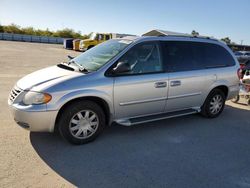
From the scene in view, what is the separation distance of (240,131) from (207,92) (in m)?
1.07

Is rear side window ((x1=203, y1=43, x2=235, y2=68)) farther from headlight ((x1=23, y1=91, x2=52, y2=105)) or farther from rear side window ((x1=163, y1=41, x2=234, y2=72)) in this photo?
headlight ((x1=23, y1=91, x2=52, y2=105))

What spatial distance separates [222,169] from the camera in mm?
3420

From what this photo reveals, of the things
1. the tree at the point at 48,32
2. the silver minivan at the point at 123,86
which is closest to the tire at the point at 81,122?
the silver minivan at the point at 123,86

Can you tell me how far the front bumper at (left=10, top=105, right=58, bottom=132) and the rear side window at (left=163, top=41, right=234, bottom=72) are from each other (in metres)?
2.39

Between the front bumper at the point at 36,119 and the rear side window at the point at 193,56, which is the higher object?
the rear side window at the point at 193,56

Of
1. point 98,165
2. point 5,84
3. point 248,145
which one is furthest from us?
point 5,84

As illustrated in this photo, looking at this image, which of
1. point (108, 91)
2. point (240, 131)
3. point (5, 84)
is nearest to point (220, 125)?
point (240, 131)

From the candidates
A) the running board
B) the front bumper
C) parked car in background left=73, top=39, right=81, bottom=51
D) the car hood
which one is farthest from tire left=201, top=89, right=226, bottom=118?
parked car in background left=73, top=39, right=81, bottom=51

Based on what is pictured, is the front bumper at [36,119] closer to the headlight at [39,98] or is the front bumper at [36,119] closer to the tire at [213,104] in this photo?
the headlight at [39,98]

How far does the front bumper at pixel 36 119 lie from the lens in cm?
346

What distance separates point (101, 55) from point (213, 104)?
297cm

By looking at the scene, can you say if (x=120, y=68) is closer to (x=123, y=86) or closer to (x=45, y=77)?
(x=123, y=86)

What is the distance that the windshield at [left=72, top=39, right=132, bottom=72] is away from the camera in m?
4.12

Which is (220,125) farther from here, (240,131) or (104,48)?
(104,48)
